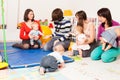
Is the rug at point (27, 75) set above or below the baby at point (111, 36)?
below

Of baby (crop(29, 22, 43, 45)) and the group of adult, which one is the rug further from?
baby (crop(29, 22, 43, 45))

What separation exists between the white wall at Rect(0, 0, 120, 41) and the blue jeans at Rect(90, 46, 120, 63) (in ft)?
2.53

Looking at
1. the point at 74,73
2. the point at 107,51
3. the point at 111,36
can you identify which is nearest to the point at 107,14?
the point at 111,36

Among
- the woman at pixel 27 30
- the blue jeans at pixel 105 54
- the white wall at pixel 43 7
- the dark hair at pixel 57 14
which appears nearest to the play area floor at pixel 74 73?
the blue jeans at pixel 105 54

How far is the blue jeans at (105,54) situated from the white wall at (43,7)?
0.77 metres

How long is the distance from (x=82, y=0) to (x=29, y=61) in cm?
211

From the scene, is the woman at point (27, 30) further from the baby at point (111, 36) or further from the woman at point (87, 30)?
the baby at point (111, 36)

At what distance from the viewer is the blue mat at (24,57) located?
2.32 meters

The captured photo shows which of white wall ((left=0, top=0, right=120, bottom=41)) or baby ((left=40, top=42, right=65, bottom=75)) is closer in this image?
baby ((left=40, top=42, right=65, bottom=75))

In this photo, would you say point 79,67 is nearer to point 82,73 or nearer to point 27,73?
point 82,73

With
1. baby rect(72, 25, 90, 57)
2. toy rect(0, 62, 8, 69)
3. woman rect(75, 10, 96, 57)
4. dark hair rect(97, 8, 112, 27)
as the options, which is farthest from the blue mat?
dark hair rect(97, 8, 112, 27)

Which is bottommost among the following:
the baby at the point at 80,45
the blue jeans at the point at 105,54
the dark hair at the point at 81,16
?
the blue jeans at the point at 105,54

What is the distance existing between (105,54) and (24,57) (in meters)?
1.05

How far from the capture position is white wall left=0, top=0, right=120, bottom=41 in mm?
3502
